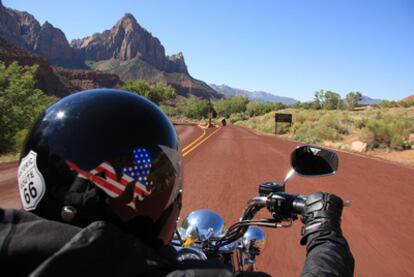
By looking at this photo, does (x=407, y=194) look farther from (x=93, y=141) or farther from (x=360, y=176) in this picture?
(x=93, y=141)

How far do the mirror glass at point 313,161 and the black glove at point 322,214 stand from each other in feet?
1.27

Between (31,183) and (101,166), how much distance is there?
0.90ft

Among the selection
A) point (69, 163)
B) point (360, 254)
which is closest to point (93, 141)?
point (69, 163)

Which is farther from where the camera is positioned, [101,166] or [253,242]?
[253,242]

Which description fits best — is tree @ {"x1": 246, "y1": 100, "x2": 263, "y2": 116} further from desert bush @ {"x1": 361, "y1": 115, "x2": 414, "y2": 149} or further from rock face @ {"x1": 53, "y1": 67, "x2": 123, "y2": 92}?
desert bush @ {"x1": 361, "y1": 115, "x2": 414, "y2": 149}

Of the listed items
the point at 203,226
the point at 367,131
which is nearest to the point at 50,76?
the point at 367,131

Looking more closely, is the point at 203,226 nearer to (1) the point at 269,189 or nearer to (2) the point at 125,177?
(1) the point at 269,189

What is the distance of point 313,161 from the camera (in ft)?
6.10

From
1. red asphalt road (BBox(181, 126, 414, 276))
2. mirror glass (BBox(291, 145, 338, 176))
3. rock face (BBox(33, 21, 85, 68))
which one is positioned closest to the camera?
mirror glass (BBox(291, 145, 338, 176))

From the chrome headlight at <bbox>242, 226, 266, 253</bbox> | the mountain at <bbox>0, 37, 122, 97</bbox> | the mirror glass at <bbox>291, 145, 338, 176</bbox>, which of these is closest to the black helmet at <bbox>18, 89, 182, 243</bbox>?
the mirror glass at <bbox>291, 145, 338, 176</bbox>

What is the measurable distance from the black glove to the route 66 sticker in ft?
3.20

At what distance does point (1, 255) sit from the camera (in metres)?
0.91

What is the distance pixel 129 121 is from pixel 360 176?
33.6ft

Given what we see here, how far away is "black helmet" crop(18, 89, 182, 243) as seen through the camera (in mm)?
1311
